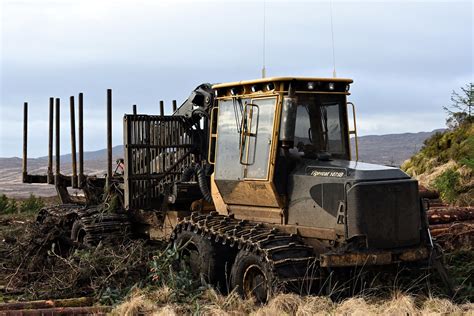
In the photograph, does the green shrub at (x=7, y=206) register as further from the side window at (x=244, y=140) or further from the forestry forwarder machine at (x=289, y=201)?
the side window at (x=244, y=140)

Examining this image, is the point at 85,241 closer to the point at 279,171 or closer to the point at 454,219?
the point at 279,171

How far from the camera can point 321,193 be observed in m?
9.04

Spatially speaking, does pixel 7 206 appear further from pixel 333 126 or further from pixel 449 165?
pixel 333 126

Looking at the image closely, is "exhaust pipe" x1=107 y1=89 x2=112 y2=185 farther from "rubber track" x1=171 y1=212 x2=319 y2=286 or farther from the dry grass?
the dry grass

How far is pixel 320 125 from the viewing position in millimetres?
9891

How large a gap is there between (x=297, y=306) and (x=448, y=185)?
1221cm

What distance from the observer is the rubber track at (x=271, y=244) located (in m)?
8.48

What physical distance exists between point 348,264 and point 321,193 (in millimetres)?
1051

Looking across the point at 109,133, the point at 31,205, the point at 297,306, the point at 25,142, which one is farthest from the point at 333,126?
the point at 31,205

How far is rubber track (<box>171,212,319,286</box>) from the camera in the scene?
8477 millimetres

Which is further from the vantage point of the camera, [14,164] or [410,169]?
[14,164]

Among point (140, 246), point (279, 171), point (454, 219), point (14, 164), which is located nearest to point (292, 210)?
point (279, 171)

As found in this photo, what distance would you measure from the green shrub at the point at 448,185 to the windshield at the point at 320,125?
9.39 m

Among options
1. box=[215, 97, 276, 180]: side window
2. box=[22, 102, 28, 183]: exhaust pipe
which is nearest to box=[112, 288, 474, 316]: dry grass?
box=[215, 97, 276, 180]: side window
